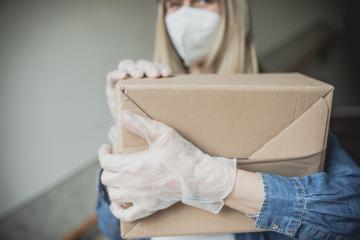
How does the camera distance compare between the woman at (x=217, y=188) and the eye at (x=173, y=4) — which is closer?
the woman at (x=217, y=188)

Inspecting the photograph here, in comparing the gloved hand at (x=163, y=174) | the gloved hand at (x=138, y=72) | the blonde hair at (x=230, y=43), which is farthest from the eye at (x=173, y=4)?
the gloved hand at (x=163, y=174)

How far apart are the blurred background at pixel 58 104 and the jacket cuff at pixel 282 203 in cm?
92

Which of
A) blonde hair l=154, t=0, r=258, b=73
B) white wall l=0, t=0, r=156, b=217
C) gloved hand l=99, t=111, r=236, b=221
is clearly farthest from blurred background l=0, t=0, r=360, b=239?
gloved hand l=99, t=111, r=236, b=221

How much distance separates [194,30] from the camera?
3.01ft

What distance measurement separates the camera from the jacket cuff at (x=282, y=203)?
0.55 m

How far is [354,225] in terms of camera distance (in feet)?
1.89

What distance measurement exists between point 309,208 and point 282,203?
5cm

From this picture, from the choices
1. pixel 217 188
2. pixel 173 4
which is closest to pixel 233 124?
pixel 217 188

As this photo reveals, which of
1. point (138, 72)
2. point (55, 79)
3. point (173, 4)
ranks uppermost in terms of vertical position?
point (173, 4)

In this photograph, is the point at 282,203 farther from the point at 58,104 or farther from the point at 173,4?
the point at 58,104

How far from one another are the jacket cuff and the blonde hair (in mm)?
479

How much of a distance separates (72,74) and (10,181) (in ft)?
1.56

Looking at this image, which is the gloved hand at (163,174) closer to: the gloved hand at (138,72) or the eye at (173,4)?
the gloved hand at (138,72)

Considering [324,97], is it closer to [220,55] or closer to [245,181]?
[245,181]
